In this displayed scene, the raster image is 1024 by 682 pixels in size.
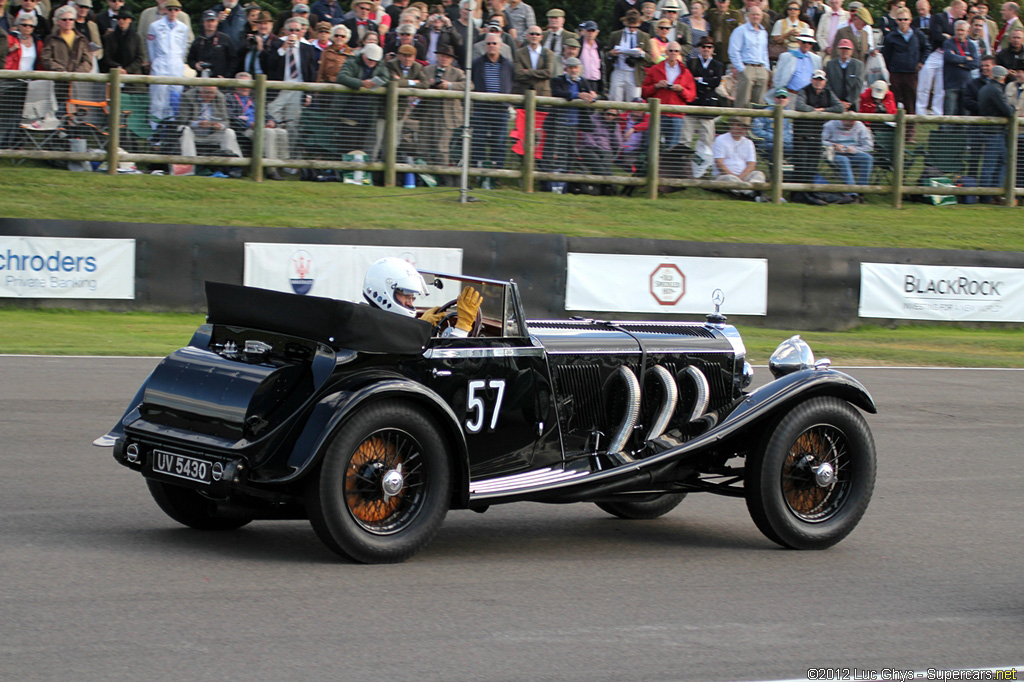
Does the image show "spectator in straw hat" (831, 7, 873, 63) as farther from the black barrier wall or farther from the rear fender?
the rear fender

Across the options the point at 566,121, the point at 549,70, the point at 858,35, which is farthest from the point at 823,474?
the point at 858,35

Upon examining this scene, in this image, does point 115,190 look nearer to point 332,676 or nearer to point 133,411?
point 133,411

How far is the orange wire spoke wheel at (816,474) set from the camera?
6.27 meters

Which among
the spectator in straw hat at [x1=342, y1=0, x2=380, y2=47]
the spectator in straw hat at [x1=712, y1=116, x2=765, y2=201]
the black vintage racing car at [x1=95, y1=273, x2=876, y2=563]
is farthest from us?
the spectator in straw hat at [x1=712, y1=116, x2=765, y2=201]

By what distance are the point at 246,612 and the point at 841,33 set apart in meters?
16.8

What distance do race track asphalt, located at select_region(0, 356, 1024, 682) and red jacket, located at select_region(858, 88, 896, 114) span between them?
13273 millimetres

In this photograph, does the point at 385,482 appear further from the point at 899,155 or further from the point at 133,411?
the point at 899,155

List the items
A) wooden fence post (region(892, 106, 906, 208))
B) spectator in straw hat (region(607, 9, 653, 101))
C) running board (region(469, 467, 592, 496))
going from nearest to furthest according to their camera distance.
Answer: running board (region(469, 467, 592, 496)) → spectator in straw hat (region(607, 9, 653, 101)) → wooden fence post (region(892, 106, 906, 208))

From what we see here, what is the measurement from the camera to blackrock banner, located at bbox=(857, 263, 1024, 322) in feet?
55.7

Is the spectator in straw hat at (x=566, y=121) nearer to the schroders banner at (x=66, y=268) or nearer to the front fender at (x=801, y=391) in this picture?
the schroders banner at (x=66, y=268)

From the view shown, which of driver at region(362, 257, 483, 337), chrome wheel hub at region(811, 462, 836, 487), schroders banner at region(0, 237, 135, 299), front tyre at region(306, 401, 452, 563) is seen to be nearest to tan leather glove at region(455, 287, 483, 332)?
driver at region(362, 257, 483, 337)

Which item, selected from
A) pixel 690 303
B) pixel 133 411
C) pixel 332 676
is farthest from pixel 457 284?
pixel 690 303

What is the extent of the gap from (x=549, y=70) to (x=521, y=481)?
45.0 feet

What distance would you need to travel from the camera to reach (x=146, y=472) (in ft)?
18.6
